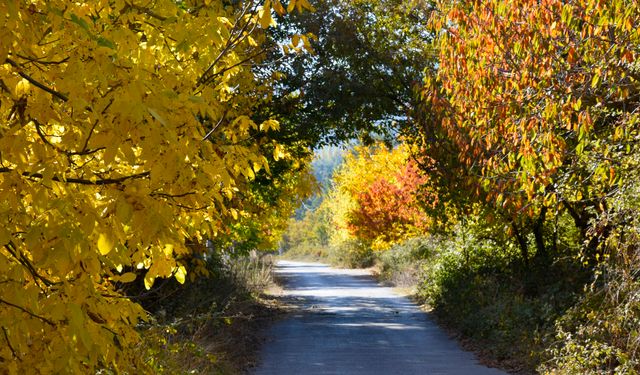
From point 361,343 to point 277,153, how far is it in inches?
392

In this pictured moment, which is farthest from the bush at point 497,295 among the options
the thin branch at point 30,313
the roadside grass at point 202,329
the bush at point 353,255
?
the bush at point 353,255

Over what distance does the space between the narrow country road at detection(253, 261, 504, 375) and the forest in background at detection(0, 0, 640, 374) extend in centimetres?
79

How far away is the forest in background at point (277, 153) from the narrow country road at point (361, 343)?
31.2 inches

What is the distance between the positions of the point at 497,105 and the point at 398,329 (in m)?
10.1

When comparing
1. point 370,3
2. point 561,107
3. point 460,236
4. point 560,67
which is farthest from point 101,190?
point 460,236

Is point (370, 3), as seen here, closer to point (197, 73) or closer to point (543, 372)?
point (543, 372)

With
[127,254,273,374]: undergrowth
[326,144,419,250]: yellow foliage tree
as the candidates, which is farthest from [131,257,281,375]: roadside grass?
[326,144,419,250]: yellow foliage tree

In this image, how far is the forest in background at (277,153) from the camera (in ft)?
10.7

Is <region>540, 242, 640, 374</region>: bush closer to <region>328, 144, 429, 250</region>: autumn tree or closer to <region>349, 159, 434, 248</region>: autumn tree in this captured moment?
<region>328, 144, 429, 250</region>: autumn tree

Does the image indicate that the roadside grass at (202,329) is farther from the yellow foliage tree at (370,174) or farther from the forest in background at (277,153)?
the yellow foliage tree at (370,174)

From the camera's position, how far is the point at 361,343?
15.4 meters

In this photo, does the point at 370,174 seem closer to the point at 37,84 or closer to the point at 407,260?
the point at 407,260

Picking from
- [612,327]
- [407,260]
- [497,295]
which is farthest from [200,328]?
[407,260]

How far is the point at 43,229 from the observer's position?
3078mm
